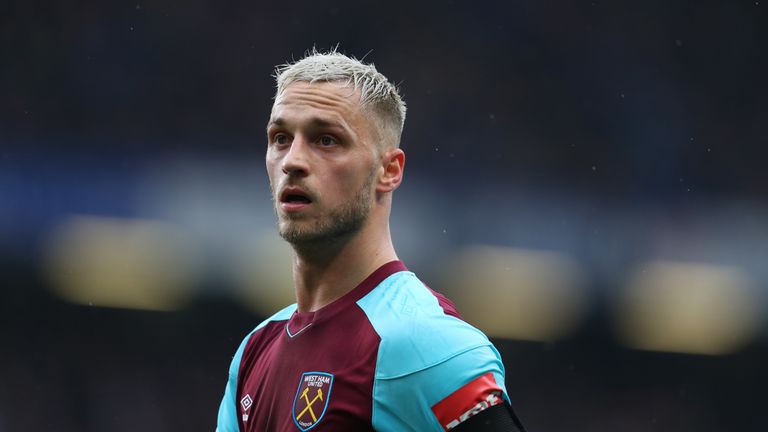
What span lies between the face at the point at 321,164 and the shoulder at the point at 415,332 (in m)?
0.27

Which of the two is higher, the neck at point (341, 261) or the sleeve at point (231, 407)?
the neck at point (341, 261)

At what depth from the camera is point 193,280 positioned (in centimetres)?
991

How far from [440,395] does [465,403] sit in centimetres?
7

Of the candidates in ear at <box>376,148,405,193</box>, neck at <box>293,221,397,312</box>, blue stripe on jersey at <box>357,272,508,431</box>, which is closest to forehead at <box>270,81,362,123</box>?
ear at <box>376,148,405,193</box>

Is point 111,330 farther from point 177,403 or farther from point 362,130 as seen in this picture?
point 362,130

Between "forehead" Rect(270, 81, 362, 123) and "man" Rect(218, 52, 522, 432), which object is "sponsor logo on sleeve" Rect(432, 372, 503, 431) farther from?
"forehead" Rect(270, 81, 362, 123)

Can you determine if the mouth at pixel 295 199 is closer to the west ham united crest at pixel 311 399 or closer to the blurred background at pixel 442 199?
the west ham united crest at pixel 311 399

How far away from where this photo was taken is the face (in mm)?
2846

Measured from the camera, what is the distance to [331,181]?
2.86 metres

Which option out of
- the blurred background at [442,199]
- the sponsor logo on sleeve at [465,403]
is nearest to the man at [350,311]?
the sponsor logo on sleeve at [465,403]

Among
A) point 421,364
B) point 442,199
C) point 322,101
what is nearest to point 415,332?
point 421,364

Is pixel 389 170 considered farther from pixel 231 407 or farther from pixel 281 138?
pixel 231 407

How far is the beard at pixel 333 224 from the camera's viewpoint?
2.85 meters

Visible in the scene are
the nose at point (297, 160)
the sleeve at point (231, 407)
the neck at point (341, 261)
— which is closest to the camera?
the nose at point (297, 160)
